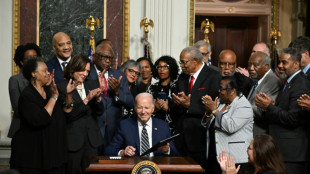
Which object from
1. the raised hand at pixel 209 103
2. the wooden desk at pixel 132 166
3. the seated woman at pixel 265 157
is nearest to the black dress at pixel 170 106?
the raised hand at pixel 209 103

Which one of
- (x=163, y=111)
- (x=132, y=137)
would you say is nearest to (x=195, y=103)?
(x=163, y=111)

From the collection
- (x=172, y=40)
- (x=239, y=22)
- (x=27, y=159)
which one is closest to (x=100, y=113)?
(x=27, y=159)

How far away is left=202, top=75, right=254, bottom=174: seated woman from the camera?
524 centimetres

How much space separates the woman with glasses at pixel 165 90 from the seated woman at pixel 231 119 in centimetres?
65

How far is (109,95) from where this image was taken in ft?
19.5

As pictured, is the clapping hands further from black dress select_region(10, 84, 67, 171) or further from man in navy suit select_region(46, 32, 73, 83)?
man in navy suit select_region(46, 32, 73, 83)

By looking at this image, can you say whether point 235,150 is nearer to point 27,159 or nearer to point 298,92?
point 298,92

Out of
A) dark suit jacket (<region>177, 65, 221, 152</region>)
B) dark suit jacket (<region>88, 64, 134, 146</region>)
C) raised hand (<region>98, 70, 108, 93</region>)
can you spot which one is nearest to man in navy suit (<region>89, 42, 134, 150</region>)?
dark suit jacket (<region>88, 64, 134, 146</region>)

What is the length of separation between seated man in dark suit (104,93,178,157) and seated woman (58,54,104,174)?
358mm

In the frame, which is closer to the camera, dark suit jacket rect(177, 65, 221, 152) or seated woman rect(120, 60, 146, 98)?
dark suit jacket rect(177, 65, 221, 152)

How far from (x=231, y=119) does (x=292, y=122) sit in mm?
636

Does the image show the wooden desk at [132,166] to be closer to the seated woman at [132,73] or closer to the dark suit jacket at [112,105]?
the dark suit jacket at [112,105]

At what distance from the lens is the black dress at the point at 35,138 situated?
15.6 ft

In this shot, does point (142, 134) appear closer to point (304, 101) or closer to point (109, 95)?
point (109, 95)
